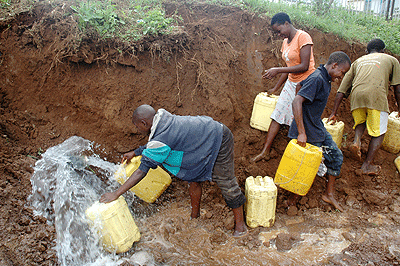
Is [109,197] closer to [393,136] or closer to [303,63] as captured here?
[303,63]

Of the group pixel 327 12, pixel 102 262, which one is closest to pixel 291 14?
pixel 327 12

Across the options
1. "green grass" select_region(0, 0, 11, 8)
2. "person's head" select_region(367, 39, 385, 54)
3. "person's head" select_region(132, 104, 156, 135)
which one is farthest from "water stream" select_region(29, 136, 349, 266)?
"person's head" select_region(367, 39, 385, 54)

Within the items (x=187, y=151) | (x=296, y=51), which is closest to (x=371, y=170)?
(x=296, y=51)

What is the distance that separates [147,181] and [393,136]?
159 inches

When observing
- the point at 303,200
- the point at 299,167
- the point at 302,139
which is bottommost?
the point at 303,200

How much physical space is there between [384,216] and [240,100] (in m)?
2.63

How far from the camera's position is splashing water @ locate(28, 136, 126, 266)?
2842 millimetres

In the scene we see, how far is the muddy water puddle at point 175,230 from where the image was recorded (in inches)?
112

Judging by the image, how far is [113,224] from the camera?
8.95 feet

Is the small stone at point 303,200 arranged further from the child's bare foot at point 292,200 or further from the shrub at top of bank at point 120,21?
the shrub at top of bank at point 120,21

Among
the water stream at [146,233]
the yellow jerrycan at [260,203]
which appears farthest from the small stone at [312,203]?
the yellow jerrycan at [260,203]

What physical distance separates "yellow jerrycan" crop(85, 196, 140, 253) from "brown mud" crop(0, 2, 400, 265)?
0.92 ft

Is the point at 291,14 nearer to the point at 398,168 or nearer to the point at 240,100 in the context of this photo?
the point at 240,100

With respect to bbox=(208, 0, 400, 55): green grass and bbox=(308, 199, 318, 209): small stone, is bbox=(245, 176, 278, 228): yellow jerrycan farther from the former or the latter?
bbox=(208, 0, 400, 55): green grass
